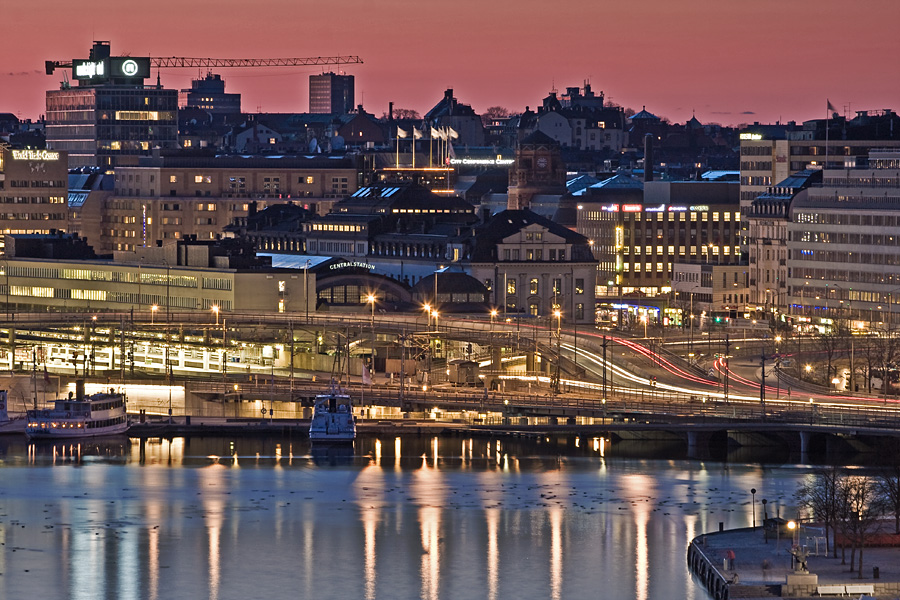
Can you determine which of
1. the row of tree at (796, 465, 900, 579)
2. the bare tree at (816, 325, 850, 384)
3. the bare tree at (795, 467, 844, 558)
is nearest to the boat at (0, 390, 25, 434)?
the bare tree at (816, 325, 850, 384)

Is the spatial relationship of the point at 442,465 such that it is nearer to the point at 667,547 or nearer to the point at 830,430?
the point at 830,430

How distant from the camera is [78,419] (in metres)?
149

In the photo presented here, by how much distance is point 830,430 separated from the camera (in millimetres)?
135375

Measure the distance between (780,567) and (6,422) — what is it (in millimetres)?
67928

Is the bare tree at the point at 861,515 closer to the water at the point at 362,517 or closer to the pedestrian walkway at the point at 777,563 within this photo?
the pedestrian walkway at the point at 777,563

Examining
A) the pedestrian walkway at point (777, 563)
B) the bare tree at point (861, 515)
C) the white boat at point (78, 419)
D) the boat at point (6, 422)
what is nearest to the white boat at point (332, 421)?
the white boat at point (78, 419)

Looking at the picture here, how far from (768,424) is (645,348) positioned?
31075 millimetres

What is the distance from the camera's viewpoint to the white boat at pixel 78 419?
149000mm

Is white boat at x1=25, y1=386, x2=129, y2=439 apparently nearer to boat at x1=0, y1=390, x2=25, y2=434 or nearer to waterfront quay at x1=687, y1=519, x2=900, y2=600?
boat at x1=0, y1=390, x2=25, y2=434

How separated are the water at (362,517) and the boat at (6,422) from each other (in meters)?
5.88

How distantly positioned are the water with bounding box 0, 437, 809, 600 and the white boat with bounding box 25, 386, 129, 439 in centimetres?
244

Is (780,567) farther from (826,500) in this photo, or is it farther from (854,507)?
(854,507)

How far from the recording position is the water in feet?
335

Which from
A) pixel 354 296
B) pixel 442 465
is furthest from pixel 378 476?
pixel 354 296
